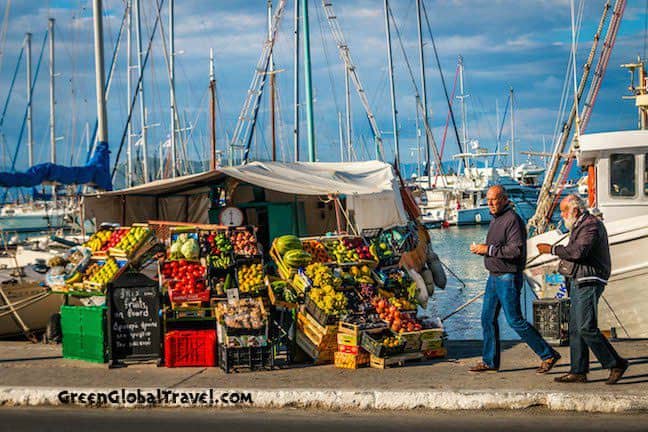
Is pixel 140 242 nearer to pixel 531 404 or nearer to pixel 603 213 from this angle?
pixel 531 404

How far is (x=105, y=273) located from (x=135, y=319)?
1.31 m

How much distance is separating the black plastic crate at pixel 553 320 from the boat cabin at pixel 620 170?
4.68 meters

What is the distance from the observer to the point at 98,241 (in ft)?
40.1

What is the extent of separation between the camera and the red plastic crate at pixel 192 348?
393 inches

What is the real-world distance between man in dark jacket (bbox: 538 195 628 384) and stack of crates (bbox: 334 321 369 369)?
2536 millimetres

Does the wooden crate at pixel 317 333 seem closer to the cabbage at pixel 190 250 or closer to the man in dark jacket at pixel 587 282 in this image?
the cabbage at pixel 190 250

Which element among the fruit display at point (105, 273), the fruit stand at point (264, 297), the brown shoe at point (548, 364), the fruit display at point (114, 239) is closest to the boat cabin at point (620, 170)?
the fruit stand at point (264, 297)

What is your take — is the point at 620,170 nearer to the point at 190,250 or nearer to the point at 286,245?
the point at 286,245

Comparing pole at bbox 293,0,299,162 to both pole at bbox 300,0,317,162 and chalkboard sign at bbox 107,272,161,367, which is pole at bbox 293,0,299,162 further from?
Result: chalkboard sign at bbox 107,272,161,367

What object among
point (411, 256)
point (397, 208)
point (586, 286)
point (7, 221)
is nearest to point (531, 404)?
point (586, 286)

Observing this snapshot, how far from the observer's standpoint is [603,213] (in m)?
15.1

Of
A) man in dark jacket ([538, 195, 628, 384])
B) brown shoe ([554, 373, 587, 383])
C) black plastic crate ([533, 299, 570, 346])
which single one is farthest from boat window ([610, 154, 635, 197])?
brown shoe ([554, 373, 587, 383])

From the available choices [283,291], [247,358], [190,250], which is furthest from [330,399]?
[190,250]

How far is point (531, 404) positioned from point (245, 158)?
26.2 m
